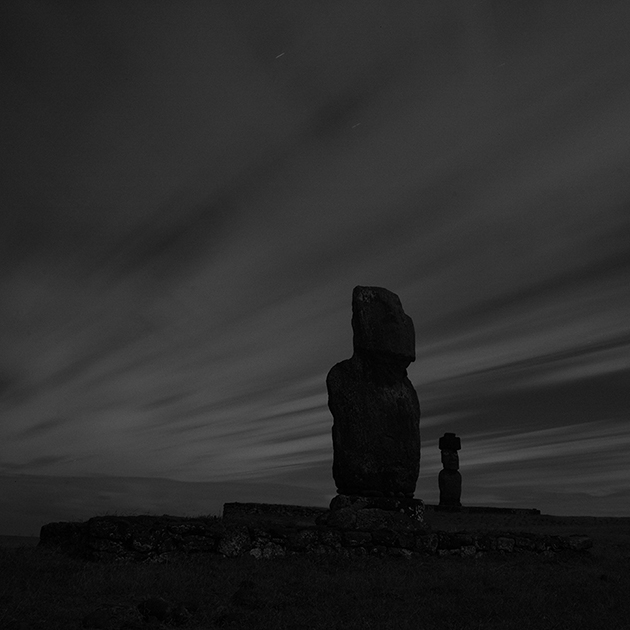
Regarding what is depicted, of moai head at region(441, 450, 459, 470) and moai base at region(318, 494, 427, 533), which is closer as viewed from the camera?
moai base at region(318, 494, 427, 533)

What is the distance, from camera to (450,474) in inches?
1300

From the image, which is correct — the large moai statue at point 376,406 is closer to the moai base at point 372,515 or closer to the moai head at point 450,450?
the moai base at point 372,515

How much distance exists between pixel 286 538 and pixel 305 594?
280 centimetres

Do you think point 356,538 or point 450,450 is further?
point 450,450

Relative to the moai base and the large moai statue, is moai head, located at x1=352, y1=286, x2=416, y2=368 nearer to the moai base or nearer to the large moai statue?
the large moai statue

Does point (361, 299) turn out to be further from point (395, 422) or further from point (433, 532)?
point (433, 532)

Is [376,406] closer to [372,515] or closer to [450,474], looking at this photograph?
[372,515]

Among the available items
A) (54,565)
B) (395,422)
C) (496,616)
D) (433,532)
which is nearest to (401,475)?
(395,422)

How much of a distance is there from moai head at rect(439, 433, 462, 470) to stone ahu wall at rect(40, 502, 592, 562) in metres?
17.5

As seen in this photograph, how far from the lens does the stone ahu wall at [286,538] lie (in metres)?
10.4

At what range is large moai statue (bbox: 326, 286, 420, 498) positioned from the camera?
1656cm

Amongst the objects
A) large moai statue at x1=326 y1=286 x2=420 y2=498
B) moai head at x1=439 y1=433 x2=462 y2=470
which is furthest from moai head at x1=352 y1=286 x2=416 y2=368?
moai head at x1=439 y1=433 x2=462 y2=470

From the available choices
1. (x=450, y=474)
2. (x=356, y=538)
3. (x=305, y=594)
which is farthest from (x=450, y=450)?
(x=305, y=594)

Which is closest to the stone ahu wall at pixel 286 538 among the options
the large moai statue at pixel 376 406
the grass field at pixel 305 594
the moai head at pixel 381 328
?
the grass field at pixel 305 594
